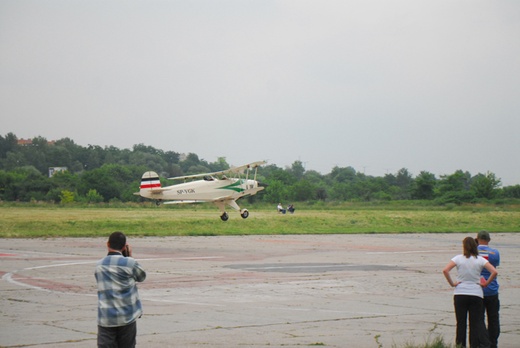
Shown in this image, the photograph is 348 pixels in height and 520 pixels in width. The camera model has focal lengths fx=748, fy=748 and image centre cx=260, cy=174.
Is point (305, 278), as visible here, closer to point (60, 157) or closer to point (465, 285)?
point (465, 285)

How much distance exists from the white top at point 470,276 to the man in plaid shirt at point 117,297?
4.44 m

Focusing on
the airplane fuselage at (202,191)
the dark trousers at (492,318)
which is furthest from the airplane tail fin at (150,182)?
the dark trousers at (492,318)

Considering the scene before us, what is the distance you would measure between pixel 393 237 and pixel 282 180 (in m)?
92.2

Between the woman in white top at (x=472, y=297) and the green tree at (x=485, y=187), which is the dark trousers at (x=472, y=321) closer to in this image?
the woman in white top at (x=472, y=297)

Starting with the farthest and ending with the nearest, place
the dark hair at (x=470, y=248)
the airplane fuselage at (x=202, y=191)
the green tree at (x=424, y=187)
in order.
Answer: the green tree at (x=424, y=187)
the airplane fuselage at (x=202, y=191)
the dark hair at (x=470, y=248)

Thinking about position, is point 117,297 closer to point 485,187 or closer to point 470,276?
point 470,276

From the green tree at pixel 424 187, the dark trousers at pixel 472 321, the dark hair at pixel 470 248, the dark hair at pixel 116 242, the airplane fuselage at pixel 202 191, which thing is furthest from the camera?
the green tree at pixel 424 187

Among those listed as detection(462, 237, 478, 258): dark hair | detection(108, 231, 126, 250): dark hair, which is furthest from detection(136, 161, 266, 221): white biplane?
detection(108, 231, 126, 250): dark hair

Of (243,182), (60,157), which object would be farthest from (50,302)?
(60,157)

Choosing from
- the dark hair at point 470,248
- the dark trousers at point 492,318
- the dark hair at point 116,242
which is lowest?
the dark trousers at point 492,318

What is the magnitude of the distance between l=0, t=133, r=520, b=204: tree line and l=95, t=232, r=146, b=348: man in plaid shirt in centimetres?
8636

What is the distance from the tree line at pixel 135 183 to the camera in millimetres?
98188

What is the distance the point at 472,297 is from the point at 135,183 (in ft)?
303

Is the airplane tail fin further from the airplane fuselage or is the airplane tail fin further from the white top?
the white top
